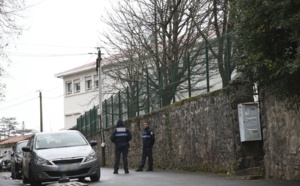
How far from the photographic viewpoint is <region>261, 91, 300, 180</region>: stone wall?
12125 mm

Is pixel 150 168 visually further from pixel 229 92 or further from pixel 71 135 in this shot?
pixel 229 92

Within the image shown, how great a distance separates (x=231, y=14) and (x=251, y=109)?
415 cm

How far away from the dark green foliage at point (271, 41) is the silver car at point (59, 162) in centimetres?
595

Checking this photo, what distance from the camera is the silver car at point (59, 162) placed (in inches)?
572

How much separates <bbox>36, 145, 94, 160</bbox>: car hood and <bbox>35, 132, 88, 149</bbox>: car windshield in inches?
19.8

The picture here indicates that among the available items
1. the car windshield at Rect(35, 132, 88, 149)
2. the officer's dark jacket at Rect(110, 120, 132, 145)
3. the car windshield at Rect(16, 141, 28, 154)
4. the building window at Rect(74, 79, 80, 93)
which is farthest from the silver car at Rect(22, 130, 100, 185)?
the building window at Rect(74, 79, 80, 93)

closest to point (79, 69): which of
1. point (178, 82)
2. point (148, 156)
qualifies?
point (148, 156)

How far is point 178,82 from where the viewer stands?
19781 mm

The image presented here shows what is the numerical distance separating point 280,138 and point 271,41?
12.1 feet

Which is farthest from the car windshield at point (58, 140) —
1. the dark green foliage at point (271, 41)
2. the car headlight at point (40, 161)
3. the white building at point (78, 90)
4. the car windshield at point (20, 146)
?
the white building at point (78, 90)

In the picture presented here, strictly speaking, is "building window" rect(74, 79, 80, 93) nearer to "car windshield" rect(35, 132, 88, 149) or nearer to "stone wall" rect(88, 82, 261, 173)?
"stone wall" rect(88, 82, 261, 173)

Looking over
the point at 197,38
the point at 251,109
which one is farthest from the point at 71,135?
the point at 197,38

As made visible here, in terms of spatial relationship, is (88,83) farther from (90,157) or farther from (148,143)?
(90,157)

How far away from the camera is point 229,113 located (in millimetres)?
15102
